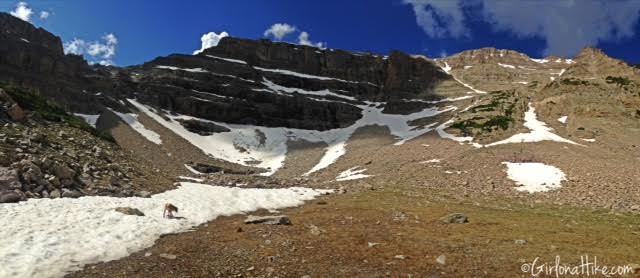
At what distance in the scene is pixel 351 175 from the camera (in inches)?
2287

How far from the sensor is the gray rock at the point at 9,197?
17.3 meters

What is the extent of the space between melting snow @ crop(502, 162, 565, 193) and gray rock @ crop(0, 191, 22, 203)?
3716 centimetres

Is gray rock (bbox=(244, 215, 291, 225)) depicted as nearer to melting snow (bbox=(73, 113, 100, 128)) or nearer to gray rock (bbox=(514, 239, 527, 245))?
gray rock (bbox=(514, 239, 527, 245))

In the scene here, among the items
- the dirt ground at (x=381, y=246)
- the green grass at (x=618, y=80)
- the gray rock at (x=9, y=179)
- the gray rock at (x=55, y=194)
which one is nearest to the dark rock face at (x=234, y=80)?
the green grass at (x=618, y=80)

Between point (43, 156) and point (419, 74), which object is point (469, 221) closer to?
point (43, 156)

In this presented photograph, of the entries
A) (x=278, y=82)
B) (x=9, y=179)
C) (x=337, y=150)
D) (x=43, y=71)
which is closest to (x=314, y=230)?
(x=9, y=179)

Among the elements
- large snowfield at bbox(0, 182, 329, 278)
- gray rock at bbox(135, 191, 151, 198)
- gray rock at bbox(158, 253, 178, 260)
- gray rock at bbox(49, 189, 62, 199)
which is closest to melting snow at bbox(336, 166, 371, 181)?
large snowfield at bbox(0, 182, 329, 278)

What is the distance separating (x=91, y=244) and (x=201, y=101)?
9771 cm

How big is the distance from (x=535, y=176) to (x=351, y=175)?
2340 centimetres

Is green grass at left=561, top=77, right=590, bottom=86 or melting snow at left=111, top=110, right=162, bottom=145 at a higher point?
green grass at left=561, top=77, right=590, bottom=86

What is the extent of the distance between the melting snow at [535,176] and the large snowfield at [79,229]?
94.0 feet

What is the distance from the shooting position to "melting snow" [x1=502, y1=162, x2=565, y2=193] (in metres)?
38.9

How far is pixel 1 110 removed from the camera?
27078 mm

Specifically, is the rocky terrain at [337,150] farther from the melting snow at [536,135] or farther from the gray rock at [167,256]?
the melting snow at [536,135]
